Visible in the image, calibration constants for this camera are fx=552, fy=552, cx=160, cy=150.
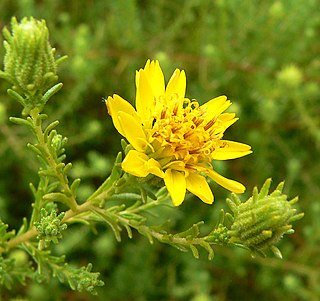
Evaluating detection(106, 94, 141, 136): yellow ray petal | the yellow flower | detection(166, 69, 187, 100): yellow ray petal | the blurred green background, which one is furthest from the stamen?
the blurred green background

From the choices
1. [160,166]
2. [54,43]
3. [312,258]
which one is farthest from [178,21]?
[160,166]

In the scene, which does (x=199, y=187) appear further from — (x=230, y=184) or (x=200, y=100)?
(x=200, y=100)

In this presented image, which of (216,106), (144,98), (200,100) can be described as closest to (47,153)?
(144,98)

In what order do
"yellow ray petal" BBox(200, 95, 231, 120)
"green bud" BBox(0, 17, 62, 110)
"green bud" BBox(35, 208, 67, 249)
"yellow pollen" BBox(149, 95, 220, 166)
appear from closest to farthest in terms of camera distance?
"green bud" BBox(0, 17, 62, 110), "green bud" BBox(35, 208, 67, 249), "yellow pollen" BBox(149, 95, 220, 166), "yellow ray petal" BBox(200, 95, 231, 120)

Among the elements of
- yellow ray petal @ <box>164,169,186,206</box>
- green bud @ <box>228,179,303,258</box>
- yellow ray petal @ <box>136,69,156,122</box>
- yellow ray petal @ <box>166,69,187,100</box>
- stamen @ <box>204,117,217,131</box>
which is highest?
yellow ray petal @ <box>166,69,187,100</box>

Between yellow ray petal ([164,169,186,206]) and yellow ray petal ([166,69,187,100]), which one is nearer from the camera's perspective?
yellow ray petal ([164,169,186,206])

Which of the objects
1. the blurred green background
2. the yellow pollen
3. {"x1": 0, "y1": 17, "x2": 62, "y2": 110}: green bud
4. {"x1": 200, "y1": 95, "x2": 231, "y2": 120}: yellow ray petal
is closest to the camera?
{"x1": 0, "y1": 17, "x2": 62, "y2": 110}: green bud

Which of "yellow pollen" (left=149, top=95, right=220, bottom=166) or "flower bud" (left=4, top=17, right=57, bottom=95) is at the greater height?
"flower bud" (left=4, top=17, right=57, bottom=95)

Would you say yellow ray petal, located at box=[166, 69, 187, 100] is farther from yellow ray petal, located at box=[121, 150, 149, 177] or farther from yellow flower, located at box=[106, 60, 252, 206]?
yellow ray petal, located at box=[121, 150, 149, 177]
